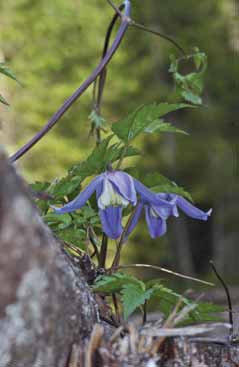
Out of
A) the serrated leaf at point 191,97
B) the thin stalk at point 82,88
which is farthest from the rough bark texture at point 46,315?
the serrated leaf at point 191,97

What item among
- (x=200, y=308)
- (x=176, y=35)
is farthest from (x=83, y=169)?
(x=176, y=35)

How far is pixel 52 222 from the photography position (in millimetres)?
1248

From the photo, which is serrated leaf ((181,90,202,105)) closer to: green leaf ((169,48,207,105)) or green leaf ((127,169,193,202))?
green leaf ((169,48,207,105))

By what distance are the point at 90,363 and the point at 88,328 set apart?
54 mm

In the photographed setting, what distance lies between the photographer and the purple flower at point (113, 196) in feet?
3.53

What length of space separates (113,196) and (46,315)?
374mm

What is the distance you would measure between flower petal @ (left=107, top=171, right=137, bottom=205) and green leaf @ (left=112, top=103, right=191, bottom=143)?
0.20 feet

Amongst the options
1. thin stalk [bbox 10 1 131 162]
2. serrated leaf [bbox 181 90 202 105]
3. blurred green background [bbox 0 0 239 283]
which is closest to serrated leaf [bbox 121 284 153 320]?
thin stalk [bbox 10 1 131 162]

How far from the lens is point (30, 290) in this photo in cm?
73

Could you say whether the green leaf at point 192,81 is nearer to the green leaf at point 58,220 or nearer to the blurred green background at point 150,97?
the green leaf at point 58,220

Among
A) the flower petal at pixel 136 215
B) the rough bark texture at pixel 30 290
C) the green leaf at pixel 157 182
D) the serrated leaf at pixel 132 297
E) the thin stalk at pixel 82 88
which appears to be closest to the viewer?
the rough bark texture at pixel 30 290

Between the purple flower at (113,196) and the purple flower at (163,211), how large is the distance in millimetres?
19

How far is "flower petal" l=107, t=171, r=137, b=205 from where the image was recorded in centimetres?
107

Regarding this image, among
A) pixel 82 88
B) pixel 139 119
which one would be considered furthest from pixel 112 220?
pixel 82 88
